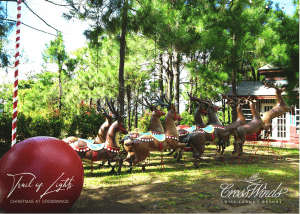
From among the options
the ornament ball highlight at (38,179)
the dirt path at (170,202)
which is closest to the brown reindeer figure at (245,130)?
the dirt path at (170,202)

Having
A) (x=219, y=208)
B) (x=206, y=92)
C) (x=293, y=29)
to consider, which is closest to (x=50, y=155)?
(x=219, y=208)

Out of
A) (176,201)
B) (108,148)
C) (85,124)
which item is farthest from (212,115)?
(85,124)

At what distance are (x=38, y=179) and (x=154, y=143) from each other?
13.1ft

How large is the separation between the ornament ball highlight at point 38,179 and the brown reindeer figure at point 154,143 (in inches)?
125

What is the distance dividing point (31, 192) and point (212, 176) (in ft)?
14.7

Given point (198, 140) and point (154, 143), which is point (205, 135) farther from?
point (154, 143)

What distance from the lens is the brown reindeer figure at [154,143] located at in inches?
255

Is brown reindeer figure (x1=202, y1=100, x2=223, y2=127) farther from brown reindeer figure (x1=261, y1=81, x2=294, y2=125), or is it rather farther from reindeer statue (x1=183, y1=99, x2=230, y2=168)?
brown reindeer figure (x1=261, y1=81, x2=294, y2=125)

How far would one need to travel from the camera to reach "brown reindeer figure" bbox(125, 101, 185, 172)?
649cm

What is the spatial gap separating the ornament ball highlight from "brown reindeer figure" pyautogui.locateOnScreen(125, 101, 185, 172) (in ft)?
10.4

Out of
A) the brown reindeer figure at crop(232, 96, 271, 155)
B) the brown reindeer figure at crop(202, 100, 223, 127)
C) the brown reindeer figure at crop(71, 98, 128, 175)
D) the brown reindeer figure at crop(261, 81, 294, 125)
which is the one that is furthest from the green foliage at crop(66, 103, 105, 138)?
the brown reindeer figure at crop(261, 81, 294, 125)

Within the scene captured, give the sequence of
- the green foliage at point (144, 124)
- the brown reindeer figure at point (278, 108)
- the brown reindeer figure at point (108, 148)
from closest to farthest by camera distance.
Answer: the brown reindeer figure at point (108, 148), the brown reindeer figure at point (278, 108), the green foliage at point (144, 124)

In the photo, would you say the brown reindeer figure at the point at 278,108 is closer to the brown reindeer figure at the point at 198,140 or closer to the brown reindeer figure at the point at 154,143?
the brown reindeer figure at the point at 198,140

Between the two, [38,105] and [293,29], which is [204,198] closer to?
[293,29]
